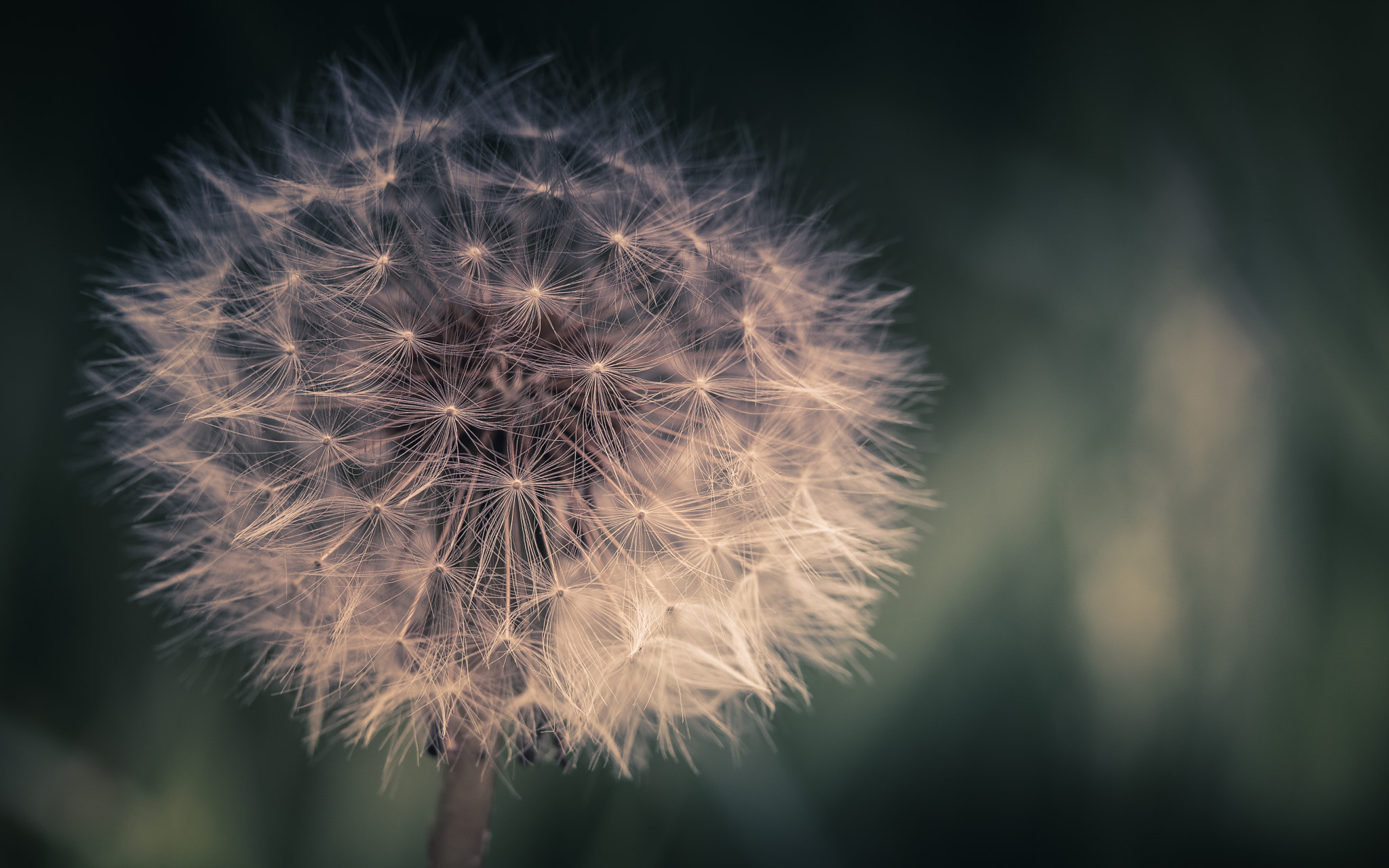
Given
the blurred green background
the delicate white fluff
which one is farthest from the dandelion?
the blurred green background

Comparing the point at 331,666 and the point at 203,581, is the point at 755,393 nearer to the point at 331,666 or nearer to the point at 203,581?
the point at 331,666

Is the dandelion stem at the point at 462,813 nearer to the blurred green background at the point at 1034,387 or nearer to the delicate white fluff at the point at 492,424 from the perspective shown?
the delicate white fluff at the point at 492,424

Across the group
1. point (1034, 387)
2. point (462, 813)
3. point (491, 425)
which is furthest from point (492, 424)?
point (1034, 387)

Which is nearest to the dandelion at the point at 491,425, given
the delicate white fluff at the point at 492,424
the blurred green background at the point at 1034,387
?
the delicate white fluff at the point at 492,424

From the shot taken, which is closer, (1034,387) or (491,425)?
(491,425)

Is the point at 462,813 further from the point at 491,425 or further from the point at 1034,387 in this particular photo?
the point at 1034,387
